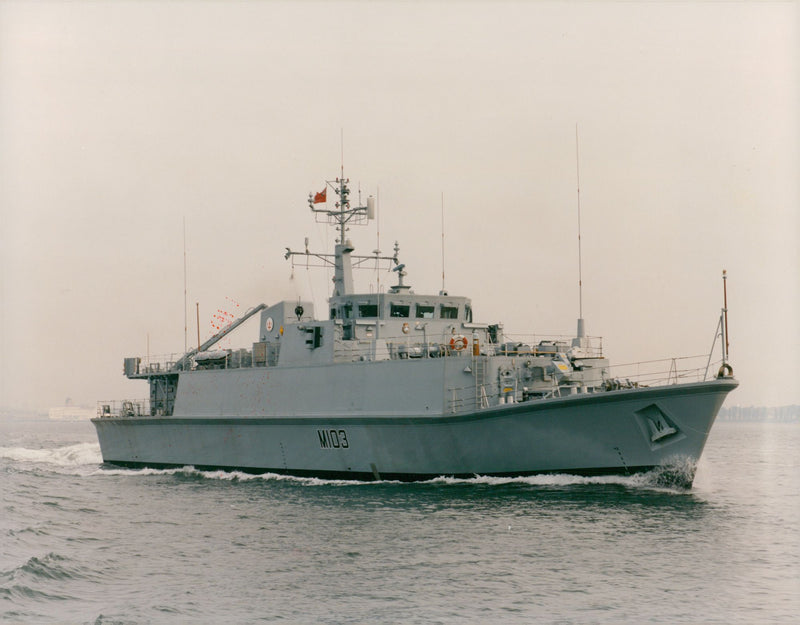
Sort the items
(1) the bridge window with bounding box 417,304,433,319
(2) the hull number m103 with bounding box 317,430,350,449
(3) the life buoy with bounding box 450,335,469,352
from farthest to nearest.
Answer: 1. (1) the bridge window with bounding box 417,304,433,319
2. (2) the hull number m103 with bounding box 317,430,350,449
3. (3) the life buoy with bounding box 450,335,469,352

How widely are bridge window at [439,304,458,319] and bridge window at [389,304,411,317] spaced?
3.13ft

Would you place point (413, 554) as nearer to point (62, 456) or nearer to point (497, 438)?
point (497, 438)

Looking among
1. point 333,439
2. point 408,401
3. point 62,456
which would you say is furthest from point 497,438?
point 62,456

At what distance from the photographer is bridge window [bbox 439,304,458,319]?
934 inches

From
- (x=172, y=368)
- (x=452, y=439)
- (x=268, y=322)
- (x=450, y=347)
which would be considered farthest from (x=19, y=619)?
(x=172, y=368)

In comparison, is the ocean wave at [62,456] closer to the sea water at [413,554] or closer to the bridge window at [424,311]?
the sea water at [413,554]

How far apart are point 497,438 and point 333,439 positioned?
4.64 metres

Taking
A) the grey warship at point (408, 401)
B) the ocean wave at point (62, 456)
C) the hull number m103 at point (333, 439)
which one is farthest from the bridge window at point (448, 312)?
the ocean wave at point (62, 456)

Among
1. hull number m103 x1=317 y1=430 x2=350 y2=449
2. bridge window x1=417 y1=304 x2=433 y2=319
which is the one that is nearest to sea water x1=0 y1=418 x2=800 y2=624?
hull number m103 x1=317 y1=430 x2=350 y2=449

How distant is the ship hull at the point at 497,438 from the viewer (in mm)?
17438

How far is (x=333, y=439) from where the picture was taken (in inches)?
861

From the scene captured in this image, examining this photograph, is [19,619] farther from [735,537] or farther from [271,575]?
[735,537]

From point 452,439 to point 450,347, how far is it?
7.99ft

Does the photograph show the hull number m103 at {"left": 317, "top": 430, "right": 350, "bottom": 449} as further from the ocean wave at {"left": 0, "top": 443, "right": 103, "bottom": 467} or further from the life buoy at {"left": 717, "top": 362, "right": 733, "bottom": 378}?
the ocean wave at {"left": 0, "top": 443, "right": 103, "bottom": 467}
